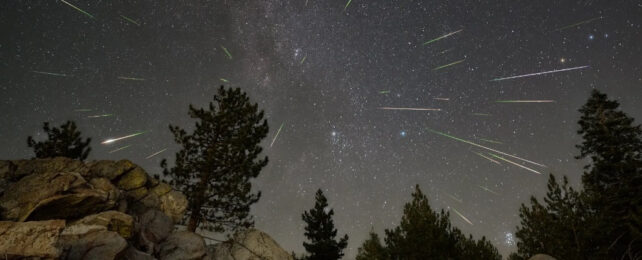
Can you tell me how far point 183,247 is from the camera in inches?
Result: 599

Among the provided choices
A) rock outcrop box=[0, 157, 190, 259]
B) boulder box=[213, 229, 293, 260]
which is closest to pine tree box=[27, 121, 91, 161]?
rock outcrop box=[0, 157, 190, 259]

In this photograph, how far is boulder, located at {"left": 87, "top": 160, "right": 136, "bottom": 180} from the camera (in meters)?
16.8

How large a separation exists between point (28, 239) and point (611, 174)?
1323 inches

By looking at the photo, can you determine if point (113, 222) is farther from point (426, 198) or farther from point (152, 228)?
point (426, 198)

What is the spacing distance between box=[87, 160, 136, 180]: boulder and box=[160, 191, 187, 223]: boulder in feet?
8.89

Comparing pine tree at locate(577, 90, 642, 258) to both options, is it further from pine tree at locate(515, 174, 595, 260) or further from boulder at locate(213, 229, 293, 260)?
boulder at locate(213, 229, 293, 260)

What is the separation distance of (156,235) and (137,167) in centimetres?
517

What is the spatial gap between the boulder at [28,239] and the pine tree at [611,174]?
29621mm

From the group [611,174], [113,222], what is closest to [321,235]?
[113,222]

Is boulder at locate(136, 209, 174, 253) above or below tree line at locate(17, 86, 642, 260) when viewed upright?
below

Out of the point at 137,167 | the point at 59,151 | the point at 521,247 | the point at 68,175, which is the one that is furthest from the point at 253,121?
the point at 521,247

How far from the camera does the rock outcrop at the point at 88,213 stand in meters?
11.2

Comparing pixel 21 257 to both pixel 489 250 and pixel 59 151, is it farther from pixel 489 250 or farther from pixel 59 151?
pixel 489 250

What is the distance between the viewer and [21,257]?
33.7ft
